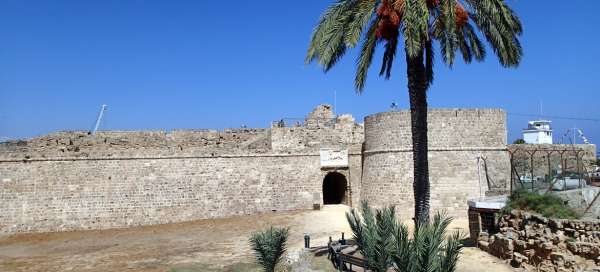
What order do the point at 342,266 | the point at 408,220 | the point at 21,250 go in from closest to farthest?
the point at 342,266
the point at 21,250
the point at 408,220

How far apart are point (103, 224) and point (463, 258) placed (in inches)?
553

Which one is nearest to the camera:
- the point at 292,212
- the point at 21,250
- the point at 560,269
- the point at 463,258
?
the point at 560,269

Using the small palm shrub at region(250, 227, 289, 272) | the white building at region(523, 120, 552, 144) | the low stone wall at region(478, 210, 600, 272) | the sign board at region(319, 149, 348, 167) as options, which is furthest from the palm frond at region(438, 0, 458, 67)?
the white building at region(523, 120, 552, 144)

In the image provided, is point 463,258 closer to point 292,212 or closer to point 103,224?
point 292,212

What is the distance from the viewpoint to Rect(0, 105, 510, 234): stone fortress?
1825 cm

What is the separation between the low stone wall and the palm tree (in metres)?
2.14

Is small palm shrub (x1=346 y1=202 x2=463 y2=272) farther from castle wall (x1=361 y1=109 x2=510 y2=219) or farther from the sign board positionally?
the sign board

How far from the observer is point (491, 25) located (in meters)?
10.8

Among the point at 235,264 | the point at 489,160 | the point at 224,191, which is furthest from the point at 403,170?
the point at 235,264

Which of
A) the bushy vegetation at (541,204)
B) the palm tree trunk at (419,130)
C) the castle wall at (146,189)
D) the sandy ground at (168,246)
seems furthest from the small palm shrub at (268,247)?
the castle wall at (146,189)

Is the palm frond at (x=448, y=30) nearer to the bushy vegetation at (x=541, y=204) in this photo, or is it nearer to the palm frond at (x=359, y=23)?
the palm frond at (x=359, y=23)

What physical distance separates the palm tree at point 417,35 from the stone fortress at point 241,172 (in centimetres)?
714

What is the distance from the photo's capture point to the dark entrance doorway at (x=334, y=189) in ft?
76.8

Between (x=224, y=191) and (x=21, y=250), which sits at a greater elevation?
(x=224, y=191)
